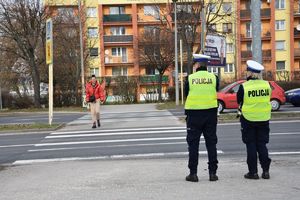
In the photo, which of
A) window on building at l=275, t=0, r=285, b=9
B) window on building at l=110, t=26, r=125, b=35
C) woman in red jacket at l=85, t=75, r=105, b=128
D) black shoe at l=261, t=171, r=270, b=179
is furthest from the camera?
window on building at l=110, t=26, r=125, b=35

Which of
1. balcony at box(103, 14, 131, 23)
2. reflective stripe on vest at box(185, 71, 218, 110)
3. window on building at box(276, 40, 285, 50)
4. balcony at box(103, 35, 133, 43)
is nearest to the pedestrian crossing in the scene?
reflective stripe on vest at box(185, 71, 218, 110)

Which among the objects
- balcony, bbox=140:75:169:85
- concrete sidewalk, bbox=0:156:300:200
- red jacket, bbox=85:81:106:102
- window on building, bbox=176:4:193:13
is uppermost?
window on building, bbox=176:4:193:13

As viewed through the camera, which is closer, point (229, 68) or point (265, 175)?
point (265, 175)

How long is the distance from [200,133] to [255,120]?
87 centimetres

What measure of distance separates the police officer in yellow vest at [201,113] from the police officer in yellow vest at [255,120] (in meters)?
0.52

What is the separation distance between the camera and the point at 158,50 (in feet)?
171

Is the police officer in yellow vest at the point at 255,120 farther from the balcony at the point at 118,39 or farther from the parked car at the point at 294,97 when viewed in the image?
the balcony at the point at 118,39

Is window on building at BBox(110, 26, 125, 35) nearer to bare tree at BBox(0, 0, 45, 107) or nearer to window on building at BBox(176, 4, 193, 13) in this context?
window on building at BBox(176, 4, 193, 13)

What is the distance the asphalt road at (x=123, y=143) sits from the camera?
1088cm

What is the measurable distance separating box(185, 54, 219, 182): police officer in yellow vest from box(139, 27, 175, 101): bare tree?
4259 centimetres

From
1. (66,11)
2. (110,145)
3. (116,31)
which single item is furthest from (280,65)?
(110,145)

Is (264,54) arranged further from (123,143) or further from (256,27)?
(123,143)

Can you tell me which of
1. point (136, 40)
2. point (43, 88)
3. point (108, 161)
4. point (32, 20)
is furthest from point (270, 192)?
point (136, 40)

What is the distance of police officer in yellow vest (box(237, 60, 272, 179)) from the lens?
7.15 metres
